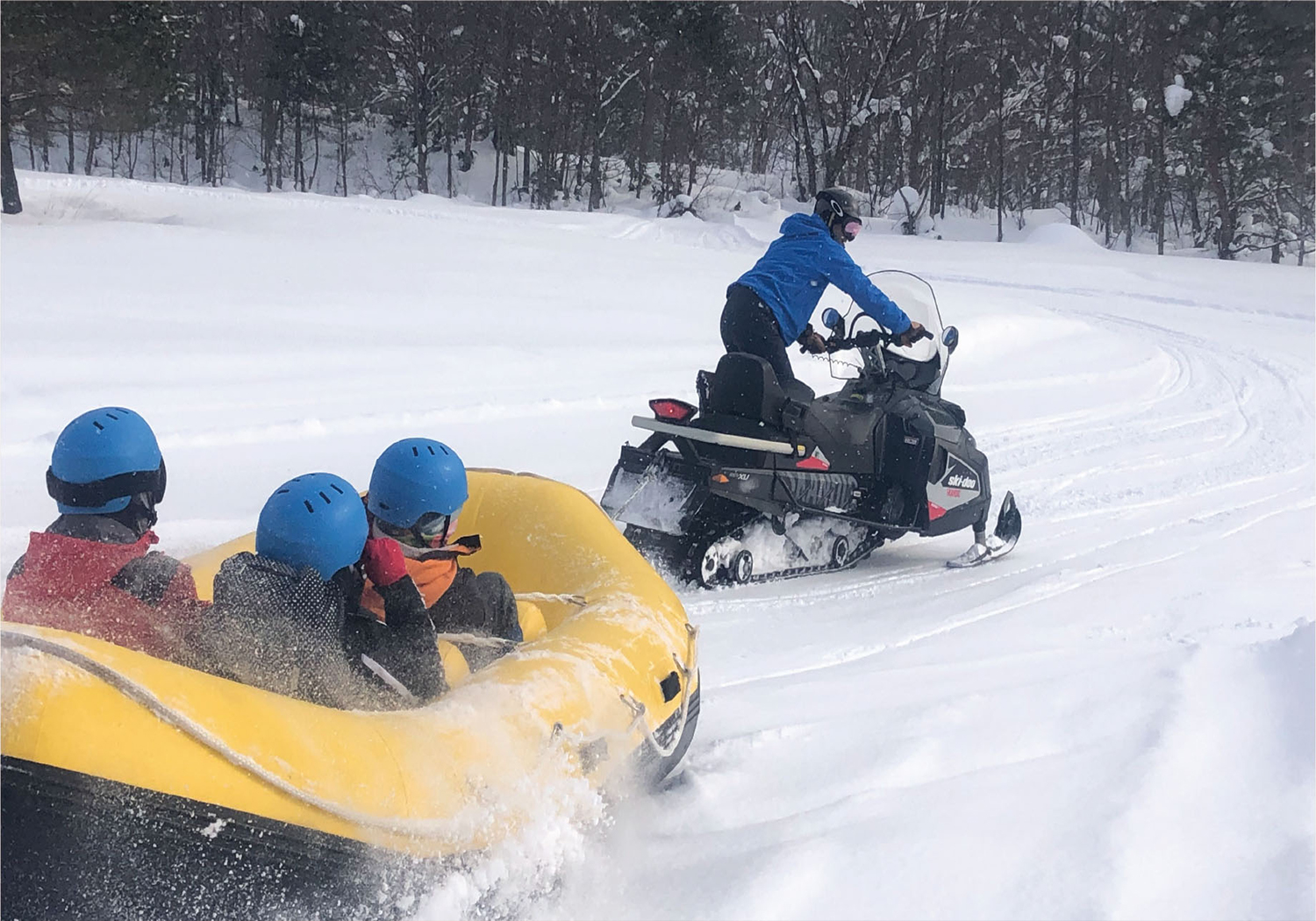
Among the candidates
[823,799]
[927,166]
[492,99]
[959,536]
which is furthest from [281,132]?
[823,799]

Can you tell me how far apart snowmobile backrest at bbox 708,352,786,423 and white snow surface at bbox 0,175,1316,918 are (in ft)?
2.47

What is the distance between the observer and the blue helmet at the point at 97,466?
236 cm

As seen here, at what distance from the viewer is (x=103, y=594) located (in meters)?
2.20

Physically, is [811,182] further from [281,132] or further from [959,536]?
[959,536]

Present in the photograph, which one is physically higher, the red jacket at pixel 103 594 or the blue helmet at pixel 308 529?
the blue helmet at pixel 308 529

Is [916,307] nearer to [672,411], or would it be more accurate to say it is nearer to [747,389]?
[747,389]

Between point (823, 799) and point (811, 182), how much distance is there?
2552 cm

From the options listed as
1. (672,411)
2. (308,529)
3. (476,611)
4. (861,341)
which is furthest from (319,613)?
(861,341)

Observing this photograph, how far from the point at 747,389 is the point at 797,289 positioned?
534 mm

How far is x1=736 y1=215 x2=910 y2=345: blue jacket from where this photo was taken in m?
4.77

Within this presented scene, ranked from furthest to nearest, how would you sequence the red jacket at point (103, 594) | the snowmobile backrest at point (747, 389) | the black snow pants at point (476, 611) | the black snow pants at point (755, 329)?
the black snow pants at point (755, 329) → the snowmobile backrest at point (747, 389) → the black snow pants at point (476, 611) → the red jacket at point (103, 594)

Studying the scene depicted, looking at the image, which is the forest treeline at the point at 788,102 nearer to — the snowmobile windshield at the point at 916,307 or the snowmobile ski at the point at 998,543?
the snowmobile windshield at the point at 916,307

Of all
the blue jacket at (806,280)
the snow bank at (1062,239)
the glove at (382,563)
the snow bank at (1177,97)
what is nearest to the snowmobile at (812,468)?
the blue jacket at (806,280)

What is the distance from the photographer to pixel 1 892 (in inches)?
68.5
